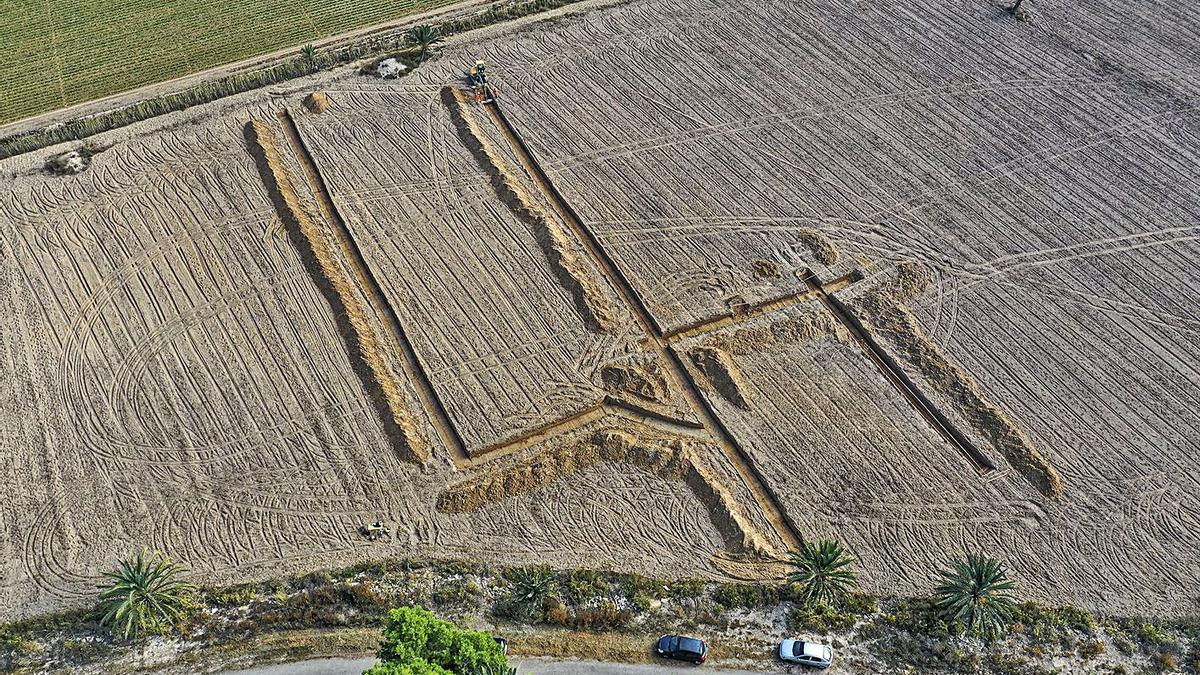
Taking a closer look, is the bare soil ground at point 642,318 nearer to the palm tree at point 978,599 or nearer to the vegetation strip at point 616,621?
the vegetation strip at point 616,621

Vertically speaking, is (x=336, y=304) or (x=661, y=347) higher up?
(x=336, y=304)

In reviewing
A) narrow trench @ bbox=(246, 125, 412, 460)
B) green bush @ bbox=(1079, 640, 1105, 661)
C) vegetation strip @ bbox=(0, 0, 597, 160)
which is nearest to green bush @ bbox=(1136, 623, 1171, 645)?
green bush @ bbox=(1079, 640, 1105, 661)

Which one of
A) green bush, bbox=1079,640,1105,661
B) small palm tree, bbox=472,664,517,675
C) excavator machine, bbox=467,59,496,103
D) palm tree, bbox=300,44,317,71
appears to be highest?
palm tree, bbox=300,44,317,71

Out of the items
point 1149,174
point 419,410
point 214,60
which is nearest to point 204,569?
point 419,410

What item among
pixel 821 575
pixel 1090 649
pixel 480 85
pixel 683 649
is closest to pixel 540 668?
pixel 683 649

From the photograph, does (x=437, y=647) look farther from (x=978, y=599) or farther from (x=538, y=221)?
(x=538, y=221)

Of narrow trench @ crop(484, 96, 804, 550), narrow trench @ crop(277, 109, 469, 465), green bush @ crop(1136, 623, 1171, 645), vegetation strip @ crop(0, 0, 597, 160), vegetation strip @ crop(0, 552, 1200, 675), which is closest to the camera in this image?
vegetation strip @ crop(0, 552, 1200, 675)

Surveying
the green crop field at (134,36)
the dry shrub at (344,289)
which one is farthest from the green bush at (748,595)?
the green crop field at (134,36)

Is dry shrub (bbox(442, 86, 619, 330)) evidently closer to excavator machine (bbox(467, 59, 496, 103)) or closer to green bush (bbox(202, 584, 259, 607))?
excavator machine (bbox(467, 59, 496, 103))
